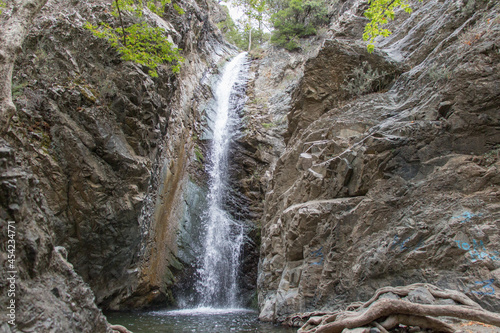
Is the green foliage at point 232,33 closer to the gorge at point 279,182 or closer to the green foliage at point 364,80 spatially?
the gorge at point 279,182

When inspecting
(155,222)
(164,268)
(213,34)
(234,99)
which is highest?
(213,34)

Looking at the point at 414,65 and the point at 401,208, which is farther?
the point at 414,65

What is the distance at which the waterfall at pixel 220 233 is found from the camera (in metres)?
13.1

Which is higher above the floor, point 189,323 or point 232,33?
point 232,33

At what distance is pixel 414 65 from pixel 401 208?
20.2ft

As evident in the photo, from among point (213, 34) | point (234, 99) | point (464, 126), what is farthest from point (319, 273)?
point (213, 34)

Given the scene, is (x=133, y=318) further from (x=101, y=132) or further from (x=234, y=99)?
(x=234, y=99)

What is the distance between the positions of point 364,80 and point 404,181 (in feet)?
18.1

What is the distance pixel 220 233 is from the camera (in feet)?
48.1

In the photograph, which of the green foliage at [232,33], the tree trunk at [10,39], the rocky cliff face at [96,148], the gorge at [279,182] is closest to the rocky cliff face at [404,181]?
the gorge at [279,182]

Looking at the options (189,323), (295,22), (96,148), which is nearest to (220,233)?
(189,323)

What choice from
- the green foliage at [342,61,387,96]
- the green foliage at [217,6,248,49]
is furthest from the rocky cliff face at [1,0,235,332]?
the green foliage at [217,6,248,49]

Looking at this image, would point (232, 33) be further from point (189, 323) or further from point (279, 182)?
point (189, 323)

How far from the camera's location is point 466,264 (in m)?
4.96
